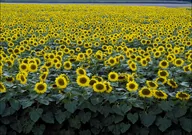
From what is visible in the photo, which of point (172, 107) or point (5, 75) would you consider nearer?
point (172, 107)

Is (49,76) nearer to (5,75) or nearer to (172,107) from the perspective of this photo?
(5,75)

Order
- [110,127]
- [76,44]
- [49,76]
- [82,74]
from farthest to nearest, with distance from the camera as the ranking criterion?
[76,44], [49,76], [82,74], [110,127]

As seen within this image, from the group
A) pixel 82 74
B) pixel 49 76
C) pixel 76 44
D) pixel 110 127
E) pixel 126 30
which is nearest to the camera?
pixel 110 127

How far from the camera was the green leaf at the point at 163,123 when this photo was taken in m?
3.96

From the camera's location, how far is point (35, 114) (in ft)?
13.0

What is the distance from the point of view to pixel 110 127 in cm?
402

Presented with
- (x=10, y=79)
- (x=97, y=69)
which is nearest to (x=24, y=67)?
(x=10, y=79)

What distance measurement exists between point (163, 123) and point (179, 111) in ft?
0.68

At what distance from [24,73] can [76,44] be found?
2.74 m

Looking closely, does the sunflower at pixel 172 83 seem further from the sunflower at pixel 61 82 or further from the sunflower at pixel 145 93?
the sunflower at pixel 61 82

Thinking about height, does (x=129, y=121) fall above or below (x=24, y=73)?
below

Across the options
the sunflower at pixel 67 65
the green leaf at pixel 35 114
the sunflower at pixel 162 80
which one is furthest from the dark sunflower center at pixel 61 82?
the sunflower at pixel 162 80

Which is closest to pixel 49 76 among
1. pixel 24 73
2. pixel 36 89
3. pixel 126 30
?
A: pixel 24 73

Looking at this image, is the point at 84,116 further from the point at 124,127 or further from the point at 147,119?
the point at 147,119
